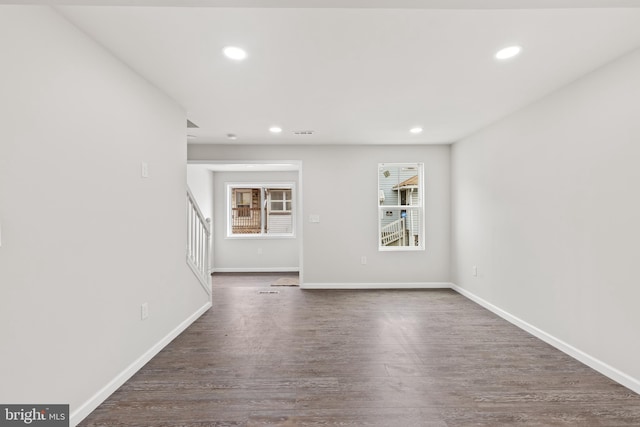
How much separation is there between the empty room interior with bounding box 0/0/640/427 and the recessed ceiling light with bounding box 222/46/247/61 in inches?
0.5

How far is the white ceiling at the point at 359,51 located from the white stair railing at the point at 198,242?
117 centimetres

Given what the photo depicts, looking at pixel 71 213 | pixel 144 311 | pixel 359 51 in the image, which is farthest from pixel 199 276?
pixel 359 51

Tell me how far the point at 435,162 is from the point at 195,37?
13.4 feet

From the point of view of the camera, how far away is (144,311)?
242 centimetres

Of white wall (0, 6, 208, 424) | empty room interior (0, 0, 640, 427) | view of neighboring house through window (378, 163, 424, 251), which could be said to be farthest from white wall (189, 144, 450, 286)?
white wall (0, 6, 208, 424)

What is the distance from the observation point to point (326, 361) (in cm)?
246

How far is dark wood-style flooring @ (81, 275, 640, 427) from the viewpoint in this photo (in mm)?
1805

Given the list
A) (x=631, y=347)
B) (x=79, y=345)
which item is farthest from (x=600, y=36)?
(x=79, y=345)

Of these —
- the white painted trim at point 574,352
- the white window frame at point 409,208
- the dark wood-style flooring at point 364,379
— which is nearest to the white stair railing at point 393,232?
the white window frame at point 409,208

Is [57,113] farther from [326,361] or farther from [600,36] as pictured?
[600,36]

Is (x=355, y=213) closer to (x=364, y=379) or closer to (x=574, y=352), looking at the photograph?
(x=364, y=379)

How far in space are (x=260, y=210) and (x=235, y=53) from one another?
5.11 metres

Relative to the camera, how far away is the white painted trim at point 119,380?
1.76 meters

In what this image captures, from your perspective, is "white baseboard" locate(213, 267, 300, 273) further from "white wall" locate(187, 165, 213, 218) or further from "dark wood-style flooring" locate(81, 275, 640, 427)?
"dark wood-style flooring" locate(81, 275, 640, 427)
